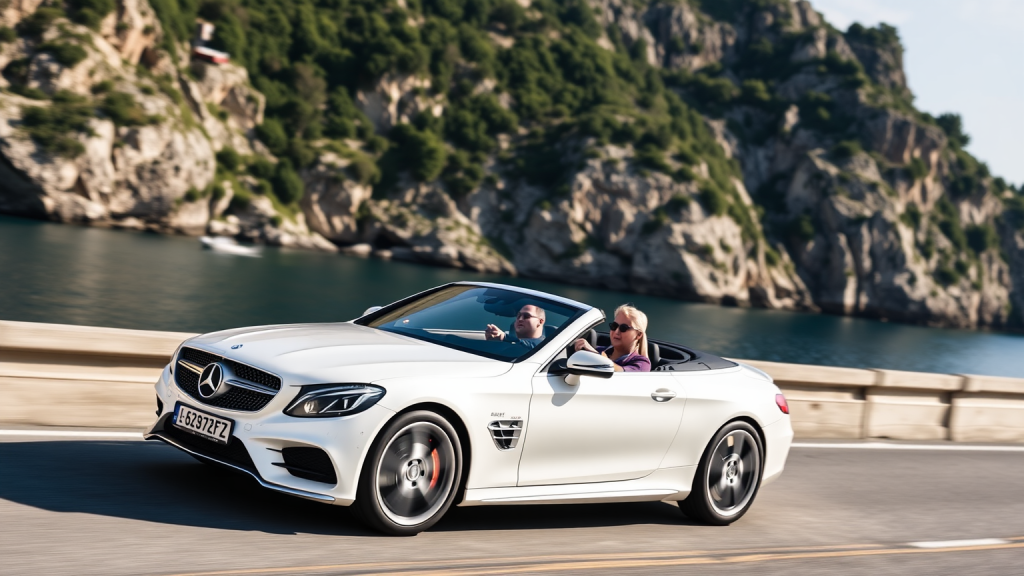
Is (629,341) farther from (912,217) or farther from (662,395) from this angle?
(912,217)

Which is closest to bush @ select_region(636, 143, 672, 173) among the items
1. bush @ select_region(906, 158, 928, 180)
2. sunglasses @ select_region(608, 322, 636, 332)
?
bush @ select_region(906, 158, 928, 180)

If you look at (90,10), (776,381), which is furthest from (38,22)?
(776,381)

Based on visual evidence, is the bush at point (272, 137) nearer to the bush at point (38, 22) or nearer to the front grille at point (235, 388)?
the bush at point (38, 22)

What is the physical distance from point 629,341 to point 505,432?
4.36 feet

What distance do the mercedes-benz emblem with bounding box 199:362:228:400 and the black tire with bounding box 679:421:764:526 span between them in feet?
9.97

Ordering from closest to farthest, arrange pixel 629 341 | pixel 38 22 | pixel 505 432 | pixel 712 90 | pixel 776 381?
pixel 505 432 → pixel 629 341 → pixel 776 381 → pixel 38 22 → pixel 712 90

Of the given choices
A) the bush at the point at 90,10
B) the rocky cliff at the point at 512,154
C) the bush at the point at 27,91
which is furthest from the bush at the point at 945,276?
the bush at the point at 27,91

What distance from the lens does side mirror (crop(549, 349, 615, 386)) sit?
5.26 metres

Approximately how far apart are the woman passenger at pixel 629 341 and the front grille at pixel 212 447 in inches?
87.0

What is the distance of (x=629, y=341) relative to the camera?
242 inches

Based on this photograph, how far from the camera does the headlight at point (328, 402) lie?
4.57 m

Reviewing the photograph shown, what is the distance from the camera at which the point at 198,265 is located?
59250mm

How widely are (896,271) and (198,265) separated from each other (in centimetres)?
9008

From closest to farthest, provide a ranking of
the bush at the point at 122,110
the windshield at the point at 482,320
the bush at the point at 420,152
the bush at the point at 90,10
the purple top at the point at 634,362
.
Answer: the windshield at the point at 482,320 < the purple top at the point at 634,362 < the bush at the point at 122,110 < the bush at the point at 90,10 < the bush at the point at 420,152
